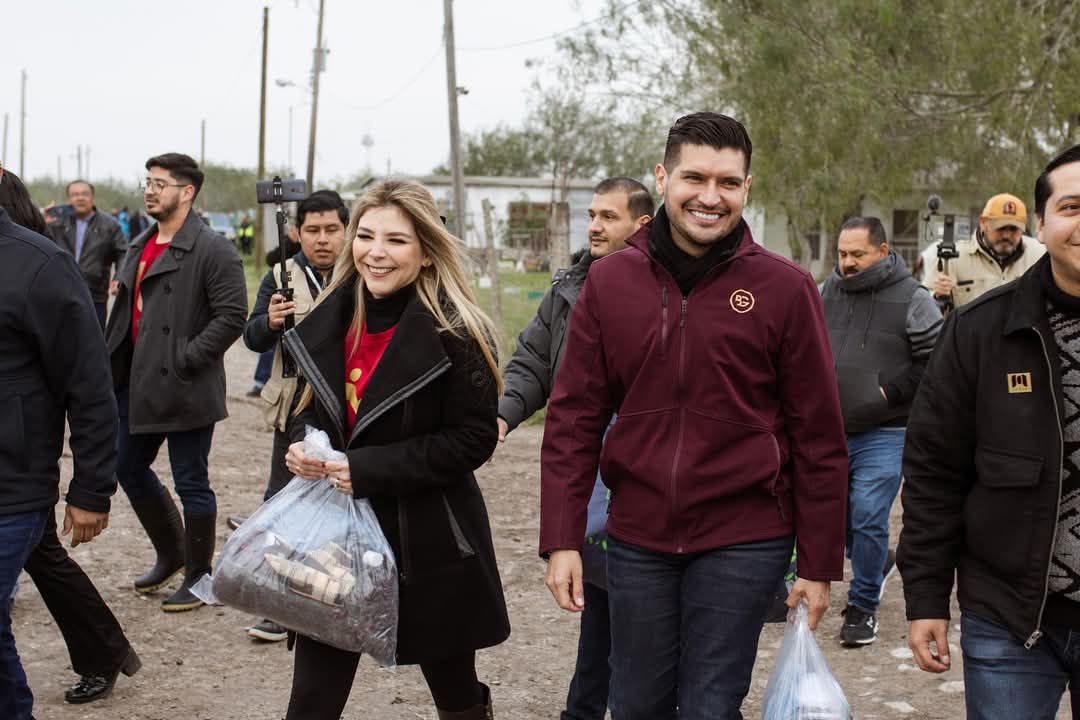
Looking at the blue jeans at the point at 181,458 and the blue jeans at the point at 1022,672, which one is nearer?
the blue jeans at the point at 1022,672

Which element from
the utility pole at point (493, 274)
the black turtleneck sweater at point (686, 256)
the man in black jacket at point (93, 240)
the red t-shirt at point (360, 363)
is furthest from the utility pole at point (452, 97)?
the black turtleneck sweater at point (686, 256)

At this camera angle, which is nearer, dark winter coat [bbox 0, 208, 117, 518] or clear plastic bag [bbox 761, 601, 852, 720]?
clear plastic bag [bbox 761, 601, 852, 720]

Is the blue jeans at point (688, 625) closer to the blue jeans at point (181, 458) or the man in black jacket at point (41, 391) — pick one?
the man in black jacket at point (41, 391)

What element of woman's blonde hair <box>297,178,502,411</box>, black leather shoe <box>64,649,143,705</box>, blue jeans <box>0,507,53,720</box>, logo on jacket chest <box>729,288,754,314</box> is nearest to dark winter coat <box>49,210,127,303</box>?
black leather shoe <box>64,649,143,705</box>

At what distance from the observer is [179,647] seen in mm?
6035

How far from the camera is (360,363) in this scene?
3834 mm

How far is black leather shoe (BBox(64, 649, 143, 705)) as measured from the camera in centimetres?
525

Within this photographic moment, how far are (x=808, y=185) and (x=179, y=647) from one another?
14458 millimetres

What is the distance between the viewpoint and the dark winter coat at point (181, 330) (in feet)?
20.4

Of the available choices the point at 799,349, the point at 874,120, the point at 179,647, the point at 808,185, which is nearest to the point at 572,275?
the point at 799,349

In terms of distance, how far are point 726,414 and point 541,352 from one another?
1612mm

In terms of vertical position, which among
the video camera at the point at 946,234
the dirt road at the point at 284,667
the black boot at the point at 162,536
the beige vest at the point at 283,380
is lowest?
the dirt road at the point at 284,667

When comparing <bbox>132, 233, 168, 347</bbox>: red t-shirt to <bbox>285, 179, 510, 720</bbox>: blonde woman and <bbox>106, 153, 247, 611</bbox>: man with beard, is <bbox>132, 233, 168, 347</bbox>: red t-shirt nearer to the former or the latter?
<bbox>106, 153, 247, 611</bbox>: man with beard

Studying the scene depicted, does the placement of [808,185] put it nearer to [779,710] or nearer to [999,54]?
[999,54]
